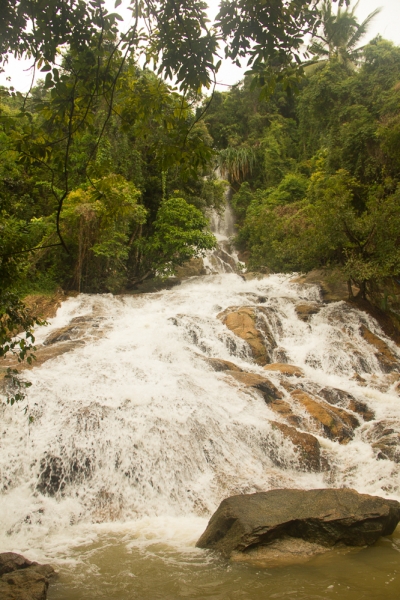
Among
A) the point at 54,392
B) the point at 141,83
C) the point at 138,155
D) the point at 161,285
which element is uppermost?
the point at 138,155

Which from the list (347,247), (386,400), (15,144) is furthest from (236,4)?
(347,247)

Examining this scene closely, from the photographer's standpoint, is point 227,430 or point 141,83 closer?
point 141,83

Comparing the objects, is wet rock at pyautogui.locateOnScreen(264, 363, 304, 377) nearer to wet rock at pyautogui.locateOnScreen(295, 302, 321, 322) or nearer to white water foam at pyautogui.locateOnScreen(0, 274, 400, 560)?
white water foam at pyautogui.locateOnScreen(0, 274, 400, 560)

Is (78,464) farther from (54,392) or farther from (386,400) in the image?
(386,400)

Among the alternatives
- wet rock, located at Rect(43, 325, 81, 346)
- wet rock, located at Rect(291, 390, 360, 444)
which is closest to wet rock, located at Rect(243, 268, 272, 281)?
wet rock, located at Rect(43, 325, 81, 346)

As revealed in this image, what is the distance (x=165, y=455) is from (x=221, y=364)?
11.1 ft

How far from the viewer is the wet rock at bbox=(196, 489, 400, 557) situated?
4.85 metres

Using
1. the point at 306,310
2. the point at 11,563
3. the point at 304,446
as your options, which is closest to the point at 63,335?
the point at 304,446

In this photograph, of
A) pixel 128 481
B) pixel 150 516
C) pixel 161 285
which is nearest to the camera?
pixel 150 516

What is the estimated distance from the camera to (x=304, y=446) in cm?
776

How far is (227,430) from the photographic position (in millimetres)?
7949

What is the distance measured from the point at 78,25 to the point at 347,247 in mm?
12968

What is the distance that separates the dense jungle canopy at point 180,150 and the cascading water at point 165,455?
5.86 ft

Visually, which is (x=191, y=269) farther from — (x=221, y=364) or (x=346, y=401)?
(x=346, y=401)
